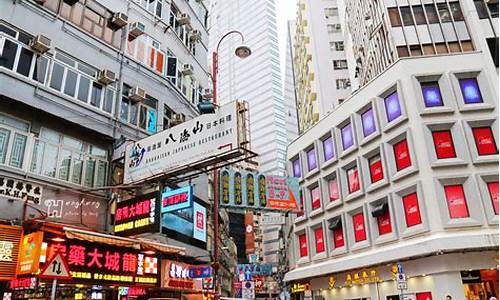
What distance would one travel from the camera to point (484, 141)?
59.3 ft

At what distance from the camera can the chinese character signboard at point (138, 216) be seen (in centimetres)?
1100

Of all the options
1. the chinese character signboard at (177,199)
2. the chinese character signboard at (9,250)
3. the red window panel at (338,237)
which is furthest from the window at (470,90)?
the chinese character signboard at (9,250)

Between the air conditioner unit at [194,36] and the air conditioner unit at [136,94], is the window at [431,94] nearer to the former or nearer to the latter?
the air conditioner unit at [194,36]

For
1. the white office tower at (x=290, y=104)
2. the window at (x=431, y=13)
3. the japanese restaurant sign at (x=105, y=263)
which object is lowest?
the japanese restaurant sign at (x=105, y=263)

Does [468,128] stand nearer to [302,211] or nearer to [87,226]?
[302,211]

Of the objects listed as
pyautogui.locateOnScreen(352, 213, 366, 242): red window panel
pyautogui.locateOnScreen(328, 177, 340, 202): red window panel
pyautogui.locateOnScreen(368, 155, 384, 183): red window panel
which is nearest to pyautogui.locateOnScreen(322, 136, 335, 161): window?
pyautogui.locateOnScreen(328, 177, 340, 202): red window panel

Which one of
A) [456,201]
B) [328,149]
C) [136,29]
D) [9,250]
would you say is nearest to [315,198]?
[328,149]

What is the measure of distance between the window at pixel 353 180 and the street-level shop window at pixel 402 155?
285 cm

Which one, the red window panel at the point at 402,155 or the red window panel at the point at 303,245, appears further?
the red window panel at the point at 303,245

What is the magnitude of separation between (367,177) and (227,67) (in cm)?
10586

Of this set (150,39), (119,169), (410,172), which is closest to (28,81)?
(119,169)

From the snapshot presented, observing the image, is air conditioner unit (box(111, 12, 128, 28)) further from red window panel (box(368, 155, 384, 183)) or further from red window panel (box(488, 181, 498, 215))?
red window panel (box(488, 181, 498, 215))

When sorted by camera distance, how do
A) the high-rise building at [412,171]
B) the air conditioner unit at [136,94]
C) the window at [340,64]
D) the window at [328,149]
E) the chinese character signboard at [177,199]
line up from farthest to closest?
the window at [340,64] < the window at [328,149] < the high-rise building at [412,171] < the air conditioner unit at [136,94] < the chinese character signboard at [177,199]

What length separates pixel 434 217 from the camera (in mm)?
16812
